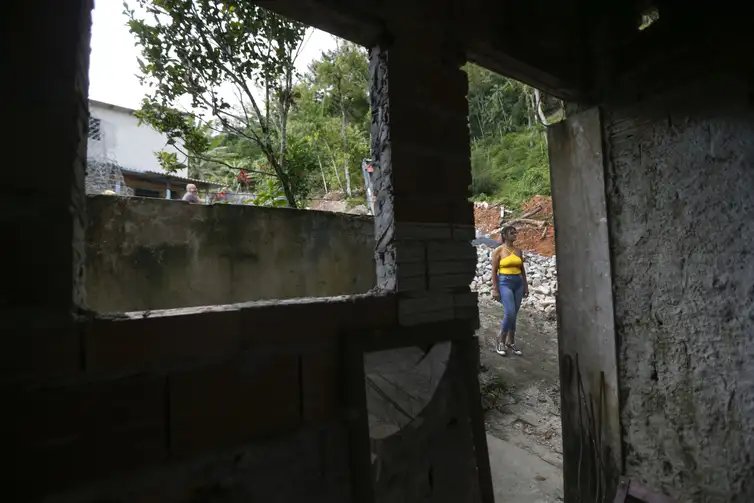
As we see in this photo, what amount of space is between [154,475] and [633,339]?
2343mm

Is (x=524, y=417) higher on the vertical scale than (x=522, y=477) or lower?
higher

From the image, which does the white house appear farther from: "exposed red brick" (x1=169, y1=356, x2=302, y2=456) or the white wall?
"exposed red brick" (x1=169, y1=356, x2=302, y2=456)

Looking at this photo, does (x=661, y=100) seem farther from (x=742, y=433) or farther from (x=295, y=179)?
(x=295, y=179)

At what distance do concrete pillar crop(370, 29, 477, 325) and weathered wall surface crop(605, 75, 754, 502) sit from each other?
1134 millimetres

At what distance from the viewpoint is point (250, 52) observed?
4441 mm

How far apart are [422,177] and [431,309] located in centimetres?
53

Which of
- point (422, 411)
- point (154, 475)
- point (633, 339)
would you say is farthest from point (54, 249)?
point (633, 339)

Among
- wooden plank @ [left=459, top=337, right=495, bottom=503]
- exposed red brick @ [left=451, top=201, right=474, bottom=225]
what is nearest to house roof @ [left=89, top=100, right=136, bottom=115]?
exposed red brick @ [left=451, top=201, right=474, bottom=225]

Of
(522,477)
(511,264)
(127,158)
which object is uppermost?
(127,158)

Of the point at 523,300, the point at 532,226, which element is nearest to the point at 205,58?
the point at 523,300

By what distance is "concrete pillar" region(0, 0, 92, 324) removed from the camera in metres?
0.90

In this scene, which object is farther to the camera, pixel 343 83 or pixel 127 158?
pixel 127 158

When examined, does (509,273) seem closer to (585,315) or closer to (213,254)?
(585,315)

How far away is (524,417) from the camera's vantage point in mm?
3938
